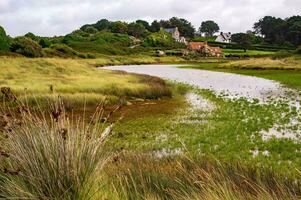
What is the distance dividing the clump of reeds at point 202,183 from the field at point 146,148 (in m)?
0.02

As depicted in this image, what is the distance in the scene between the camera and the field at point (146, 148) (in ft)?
20.0

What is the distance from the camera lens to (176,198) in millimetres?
6422

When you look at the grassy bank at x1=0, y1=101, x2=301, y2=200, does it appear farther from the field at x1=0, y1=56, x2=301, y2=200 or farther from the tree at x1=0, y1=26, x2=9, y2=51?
the tree at x1=0, y1=26, x2=9, y2=51

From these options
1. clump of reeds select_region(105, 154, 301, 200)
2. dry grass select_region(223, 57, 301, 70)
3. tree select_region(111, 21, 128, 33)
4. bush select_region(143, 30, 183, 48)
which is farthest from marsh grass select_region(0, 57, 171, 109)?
tree select_region(111, 21, 128, 33)

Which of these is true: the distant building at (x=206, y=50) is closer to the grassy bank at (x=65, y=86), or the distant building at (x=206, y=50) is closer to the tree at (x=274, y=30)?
the tree at (x=274, y=30)

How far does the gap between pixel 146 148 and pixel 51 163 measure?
9.09 meters

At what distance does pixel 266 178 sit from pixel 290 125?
12338 millimetres

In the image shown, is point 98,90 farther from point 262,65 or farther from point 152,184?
point 262,65

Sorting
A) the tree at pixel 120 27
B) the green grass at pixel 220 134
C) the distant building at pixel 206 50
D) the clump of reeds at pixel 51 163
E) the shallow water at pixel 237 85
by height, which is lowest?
the distant building at pixel 206 50

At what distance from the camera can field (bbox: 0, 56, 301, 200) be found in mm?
6090

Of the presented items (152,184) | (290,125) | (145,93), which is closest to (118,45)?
(145,93)

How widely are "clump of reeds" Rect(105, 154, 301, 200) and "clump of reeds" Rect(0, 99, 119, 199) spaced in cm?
63

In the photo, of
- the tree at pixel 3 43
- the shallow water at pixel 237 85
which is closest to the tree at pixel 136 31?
the tree at pixel 3 43

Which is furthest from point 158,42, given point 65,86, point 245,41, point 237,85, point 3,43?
point 65,86
